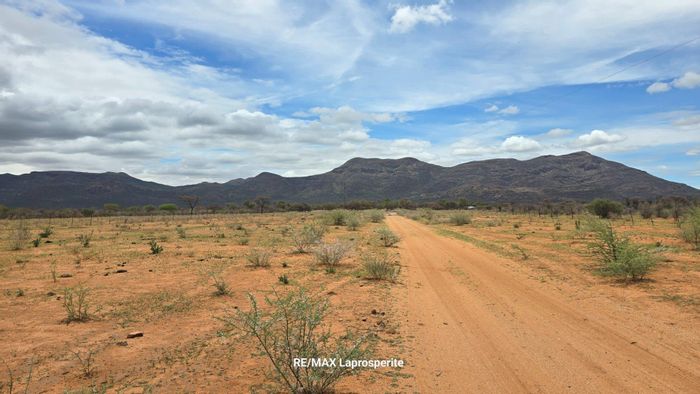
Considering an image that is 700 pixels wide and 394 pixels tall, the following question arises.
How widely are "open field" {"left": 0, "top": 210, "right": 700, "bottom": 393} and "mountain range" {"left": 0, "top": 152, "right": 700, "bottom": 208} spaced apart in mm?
90158

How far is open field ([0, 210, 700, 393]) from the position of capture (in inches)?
195

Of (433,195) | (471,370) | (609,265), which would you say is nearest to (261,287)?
(471,370)

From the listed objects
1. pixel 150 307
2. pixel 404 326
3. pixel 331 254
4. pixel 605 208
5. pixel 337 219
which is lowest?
pixel 150 307

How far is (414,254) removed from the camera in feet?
53.9

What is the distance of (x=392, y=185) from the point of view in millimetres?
142250

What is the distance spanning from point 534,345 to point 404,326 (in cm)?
209

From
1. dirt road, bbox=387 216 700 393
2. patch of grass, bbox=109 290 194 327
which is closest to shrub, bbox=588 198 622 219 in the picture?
dirt road, bbox=387 216 700 393

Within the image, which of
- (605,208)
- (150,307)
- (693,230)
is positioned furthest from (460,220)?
(150,307)

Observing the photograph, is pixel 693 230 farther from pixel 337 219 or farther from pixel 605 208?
pixel 605 208

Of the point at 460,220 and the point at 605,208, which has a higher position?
the point at 605,208

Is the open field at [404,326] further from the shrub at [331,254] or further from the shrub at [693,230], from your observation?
the shrub at [693,230]

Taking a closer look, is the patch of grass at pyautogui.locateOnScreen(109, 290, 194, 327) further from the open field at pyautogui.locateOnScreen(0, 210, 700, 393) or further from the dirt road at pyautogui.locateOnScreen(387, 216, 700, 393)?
the dirt road at pyautogui.locateOnScreen(387, 216, 700, 393)

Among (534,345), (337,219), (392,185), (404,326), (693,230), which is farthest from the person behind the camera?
(392,185)

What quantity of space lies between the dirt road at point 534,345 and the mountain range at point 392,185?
92.3 metres
